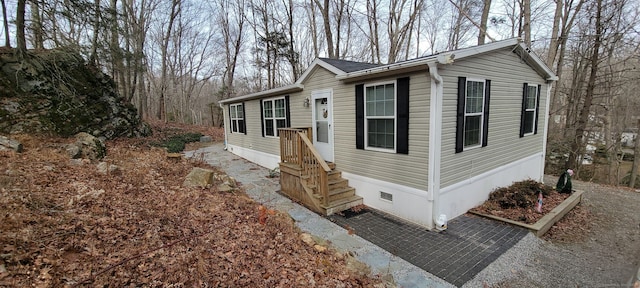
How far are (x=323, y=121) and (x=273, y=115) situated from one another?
2.51 metres

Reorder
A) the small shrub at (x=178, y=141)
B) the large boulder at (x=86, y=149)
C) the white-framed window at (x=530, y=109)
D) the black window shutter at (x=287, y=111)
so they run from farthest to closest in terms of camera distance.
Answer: the small shrub at (x=178, y=141), the black window shutter at (x=287, y=111), the white-framed window at (x=530, y=109), the large boulder at (x=86, y=149)

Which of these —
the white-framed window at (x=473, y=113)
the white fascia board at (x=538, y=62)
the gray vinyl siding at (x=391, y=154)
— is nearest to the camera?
the gray vinyl siding at (x=391, y=154)

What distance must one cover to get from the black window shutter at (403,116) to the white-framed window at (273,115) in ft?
13.1

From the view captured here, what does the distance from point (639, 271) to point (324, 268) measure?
412cm

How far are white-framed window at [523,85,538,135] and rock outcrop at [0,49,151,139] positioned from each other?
11.2 meters

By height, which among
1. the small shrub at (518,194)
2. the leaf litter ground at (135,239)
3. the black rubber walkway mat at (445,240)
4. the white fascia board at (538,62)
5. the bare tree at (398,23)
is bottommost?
the black rubber walkway mat at (445,240)

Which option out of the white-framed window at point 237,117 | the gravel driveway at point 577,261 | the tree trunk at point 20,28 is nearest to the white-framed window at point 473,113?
the gravel driveway at point 577,261

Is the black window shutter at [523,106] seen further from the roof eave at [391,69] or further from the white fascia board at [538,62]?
the roof eave at [391,69]

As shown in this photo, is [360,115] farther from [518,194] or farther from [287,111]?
[518,194]

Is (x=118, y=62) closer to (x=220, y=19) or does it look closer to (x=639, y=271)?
(x=220, y=19)

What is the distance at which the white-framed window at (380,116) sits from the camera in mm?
4914

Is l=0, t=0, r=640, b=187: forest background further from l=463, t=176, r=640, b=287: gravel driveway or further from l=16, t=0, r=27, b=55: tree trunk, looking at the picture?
l=463, t=176, r=640, b=287: gravel driveway

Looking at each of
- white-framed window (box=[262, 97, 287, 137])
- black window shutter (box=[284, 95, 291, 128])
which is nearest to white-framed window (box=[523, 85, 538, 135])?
black window shutter (box=[284, 95, 291, 128])

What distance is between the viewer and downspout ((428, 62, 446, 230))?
→ 419cm
